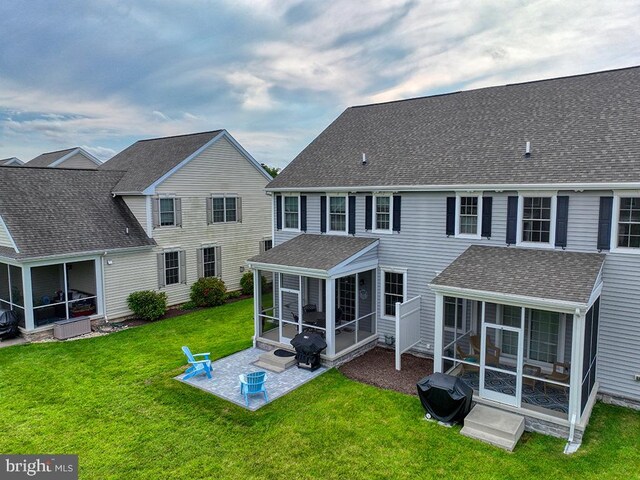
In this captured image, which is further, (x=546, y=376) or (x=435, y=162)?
(x=435, y=162)

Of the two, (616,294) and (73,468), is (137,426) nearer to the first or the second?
(73,468)

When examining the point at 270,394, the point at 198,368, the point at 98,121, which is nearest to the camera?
the point at 270,394

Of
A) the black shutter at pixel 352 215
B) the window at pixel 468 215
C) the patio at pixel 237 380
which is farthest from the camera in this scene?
the black shutter at pixel 352 215

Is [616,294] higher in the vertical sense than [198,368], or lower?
higher

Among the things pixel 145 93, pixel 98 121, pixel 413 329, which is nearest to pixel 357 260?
pixel 413 329

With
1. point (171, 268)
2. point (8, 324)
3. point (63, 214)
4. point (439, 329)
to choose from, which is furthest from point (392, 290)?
point (8, 324)

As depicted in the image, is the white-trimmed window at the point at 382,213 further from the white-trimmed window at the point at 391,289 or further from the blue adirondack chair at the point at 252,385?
the blue adirondack chair at the point at 252,385

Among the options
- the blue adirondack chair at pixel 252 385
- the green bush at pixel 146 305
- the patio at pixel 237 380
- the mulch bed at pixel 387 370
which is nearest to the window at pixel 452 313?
the mulch bed at pixel 387 370
